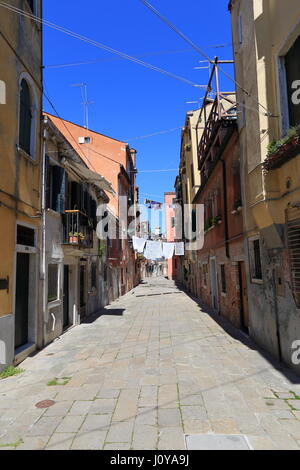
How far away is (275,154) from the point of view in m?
5.61

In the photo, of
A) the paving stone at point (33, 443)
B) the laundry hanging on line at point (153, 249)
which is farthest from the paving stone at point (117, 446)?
the laundry hanging on line at point (153, 249)

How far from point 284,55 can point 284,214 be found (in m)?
2.93

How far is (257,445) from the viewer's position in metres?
3.28

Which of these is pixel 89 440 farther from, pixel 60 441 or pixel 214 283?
pixel 214 283

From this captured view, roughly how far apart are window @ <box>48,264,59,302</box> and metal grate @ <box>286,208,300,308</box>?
5911 millimetres

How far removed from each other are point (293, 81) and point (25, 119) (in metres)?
5.45

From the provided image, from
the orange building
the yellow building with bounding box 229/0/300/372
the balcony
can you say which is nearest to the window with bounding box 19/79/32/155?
the balcony

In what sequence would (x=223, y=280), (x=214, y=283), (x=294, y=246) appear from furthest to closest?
(x=214, y=283) → (x=223, y=280) → (x=294, y=246)

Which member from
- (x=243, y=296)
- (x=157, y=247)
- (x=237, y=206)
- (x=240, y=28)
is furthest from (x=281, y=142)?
(x=157, y=247)

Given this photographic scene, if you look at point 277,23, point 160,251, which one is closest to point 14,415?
point 277,23

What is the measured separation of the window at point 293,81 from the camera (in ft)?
18.6

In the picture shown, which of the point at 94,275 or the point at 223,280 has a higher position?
the point at 94,275

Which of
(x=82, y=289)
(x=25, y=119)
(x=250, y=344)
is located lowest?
(x=250, y=344)
